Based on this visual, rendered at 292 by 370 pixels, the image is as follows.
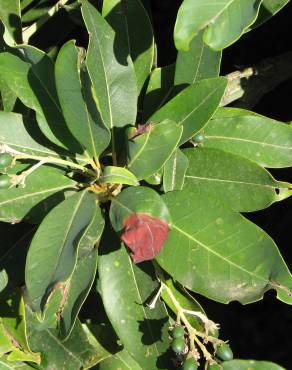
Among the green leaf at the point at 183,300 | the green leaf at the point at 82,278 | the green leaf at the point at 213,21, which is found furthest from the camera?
the green leaf at the point at 183,300

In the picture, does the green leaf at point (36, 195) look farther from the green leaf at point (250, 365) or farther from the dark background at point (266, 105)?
the dark background at point (266, 105)

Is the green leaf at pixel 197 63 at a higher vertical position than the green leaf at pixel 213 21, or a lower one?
lower

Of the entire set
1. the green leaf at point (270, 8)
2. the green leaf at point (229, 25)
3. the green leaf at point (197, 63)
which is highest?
the green leaf at point (229, 25)

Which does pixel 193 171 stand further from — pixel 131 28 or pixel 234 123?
pixel 131 28

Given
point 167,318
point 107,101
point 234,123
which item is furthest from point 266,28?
point 167,318

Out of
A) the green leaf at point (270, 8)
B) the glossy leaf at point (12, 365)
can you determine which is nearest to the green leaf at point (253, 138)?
the green leaf at point (270, 8)

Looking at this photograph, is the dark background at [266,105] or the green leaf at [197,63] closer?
the green leaf at [197,63]

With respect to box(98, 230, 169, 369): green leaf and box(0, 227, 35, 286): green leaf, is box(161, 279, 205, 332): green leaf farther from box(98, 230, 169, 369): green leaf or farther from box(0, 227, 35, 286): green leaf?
box(0, 227, 35, 286): green leaf

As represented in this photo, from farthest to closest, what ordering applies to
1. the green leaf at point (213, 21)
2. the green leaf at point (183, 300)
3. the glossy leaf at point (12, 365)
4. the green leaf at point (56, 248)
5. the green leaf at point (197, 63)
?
the glossy leaf at point (12, 365) → the green leaf at point (183, 300) → the green leaf at point (197, 63) → the green leaf at point (56, 248) → the green leaf at point (213, 21)
